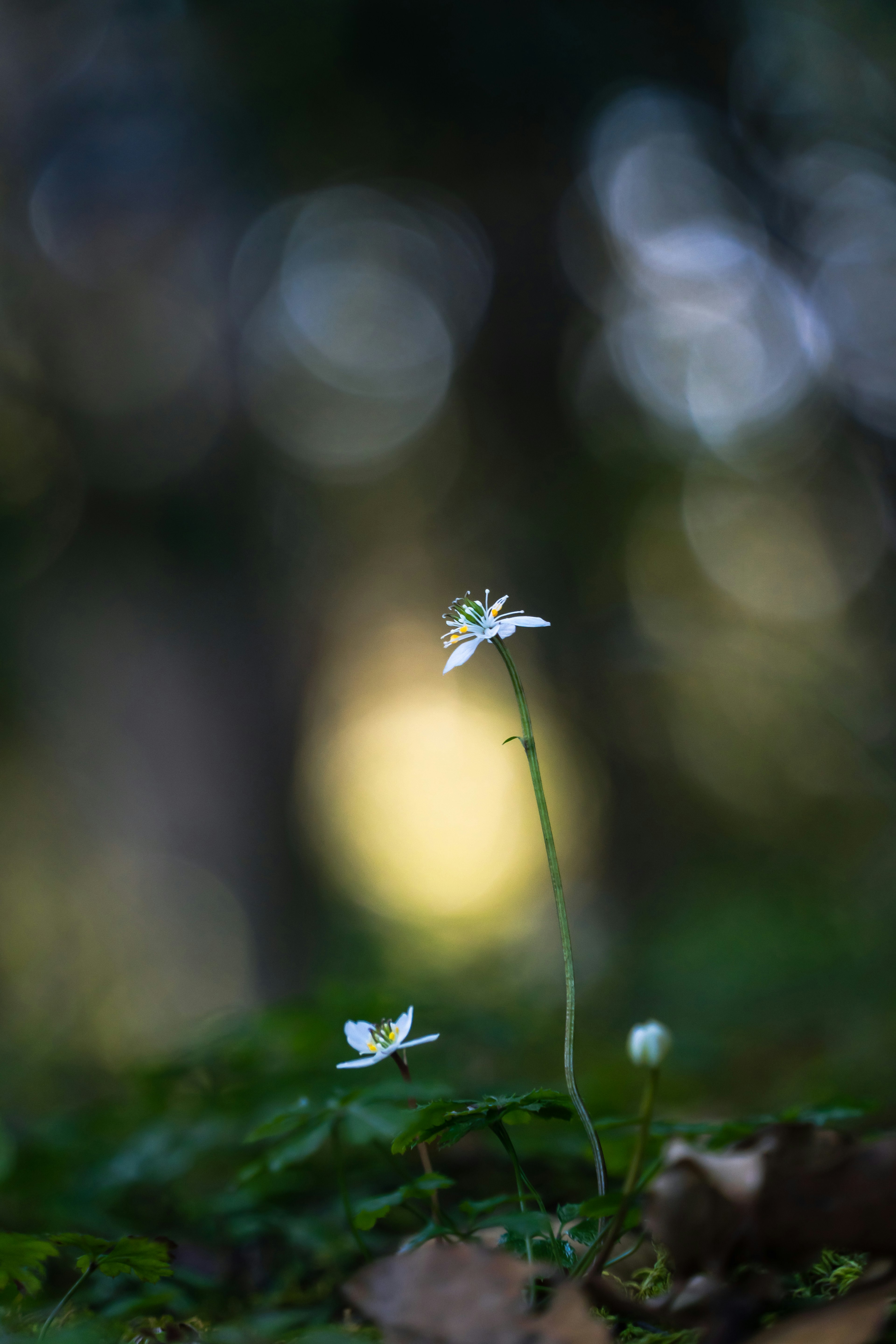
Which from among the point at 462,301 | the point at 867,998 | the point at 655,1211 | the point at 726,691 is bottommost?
the point at 867,998

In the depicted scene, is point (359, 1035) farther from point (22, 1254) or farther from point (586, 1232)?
point (22, 1254)

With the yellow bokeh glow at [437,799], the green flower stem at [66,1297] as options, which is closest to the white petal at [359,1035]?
the green flower stem at [66,1297]

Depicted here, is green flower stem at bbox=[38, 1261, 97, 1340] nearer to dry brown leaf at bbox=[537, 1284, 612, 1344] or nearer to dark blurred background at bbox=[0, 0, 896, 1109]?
dry brown leaf at bbox=[537, 1284, 612, 1344]

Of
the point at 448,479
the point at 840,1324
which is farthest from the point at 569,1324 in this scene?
the point at 448,479

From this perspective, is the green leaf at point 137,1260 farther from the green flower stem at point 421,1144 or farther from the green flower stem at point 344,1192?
→ the green flower stem at point 421,1144

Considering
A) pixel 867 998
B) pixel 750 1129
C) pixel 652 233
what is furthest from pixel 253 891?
pixel 652 233

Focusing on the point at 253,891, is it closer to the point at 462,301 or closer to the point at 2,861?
the point at 2,861
